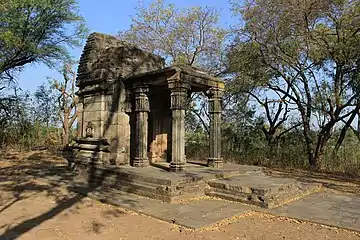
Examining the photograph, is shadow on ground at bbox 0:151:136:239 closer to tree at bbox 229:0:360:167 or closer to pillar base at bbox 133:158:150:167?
pillar base at bbox 133:158:150:167

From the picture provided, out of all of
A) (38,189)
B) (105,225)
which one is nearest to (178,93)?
(105,225)

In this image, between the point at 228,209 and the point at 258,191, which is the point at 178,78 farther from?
the point at 228,209

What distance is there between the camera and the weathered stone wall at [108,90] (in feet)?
29.6

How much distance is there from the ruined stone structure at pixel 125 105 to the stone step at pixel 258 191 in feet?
6.06

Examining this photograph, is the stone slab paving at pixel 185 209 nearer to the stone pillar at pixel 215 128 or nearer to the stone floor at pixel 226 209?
the stone floor at pixel 226 209

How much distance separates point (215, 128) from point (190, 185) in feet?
8.77

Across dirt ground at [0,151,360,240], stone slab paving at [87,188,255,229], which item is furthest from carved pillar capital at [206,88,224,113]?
dirt ground at [0,151,360,240]

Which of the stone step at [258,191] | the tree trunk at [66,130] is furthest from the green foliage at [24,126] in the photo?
the stone step at [258,191]

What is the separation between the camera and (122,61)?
9297 millimetres

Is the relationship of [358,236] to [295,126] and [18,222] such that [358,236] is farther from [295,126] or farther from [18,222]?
[295,126]

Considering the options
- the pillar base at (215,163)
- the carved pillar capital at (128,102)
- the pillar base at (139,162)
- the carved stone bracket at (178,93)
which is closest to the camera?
the carved stone bracket at (178,93)

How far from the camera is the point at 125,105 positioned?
9188mm

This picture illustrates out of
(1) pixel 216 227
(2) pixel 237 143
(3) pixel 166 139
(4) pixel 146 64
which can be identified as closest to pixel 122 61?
(4) pixel 146 64

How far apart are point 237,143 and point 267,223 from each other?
11479mm
